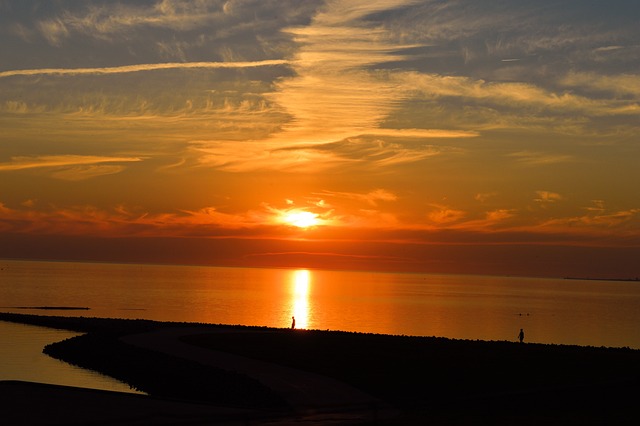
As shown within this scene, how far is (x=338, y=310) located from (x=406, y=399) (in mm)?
126130

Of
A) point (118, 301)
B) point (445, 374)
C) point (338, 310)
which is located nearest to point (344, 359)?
point (445, 374)

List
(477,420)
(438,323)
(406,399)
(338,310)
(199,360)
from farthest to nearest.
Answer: (338,310)
(438,323)
(199,360)
(406,399)
(477,420)

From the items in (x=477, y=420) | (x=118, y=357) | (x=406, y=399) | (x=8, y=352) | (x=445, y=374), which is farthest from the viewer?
(x=8, y=352)

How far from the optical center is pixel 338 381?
35344mm

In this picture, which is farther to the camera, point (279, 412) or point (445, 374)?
point (445, 374)

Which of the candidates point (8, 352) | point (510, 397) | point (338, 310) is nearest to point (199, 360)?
point (510, 397)

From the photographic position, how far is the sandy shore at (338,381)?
89.1 ft

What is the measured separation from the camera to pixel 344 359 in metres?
43.5

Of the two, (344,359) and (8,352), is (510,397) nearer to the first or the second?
(344,359)

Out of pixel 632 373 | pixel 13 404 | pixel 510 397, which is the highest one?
pixel 632 373

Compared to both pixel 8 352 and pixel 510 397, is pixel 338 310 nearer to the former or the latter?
pixel 8 352

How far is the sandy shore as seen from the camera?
2717 cm

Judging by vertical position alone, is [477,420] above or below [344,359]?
below

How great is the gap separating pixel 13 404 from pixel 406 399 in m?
15.2
